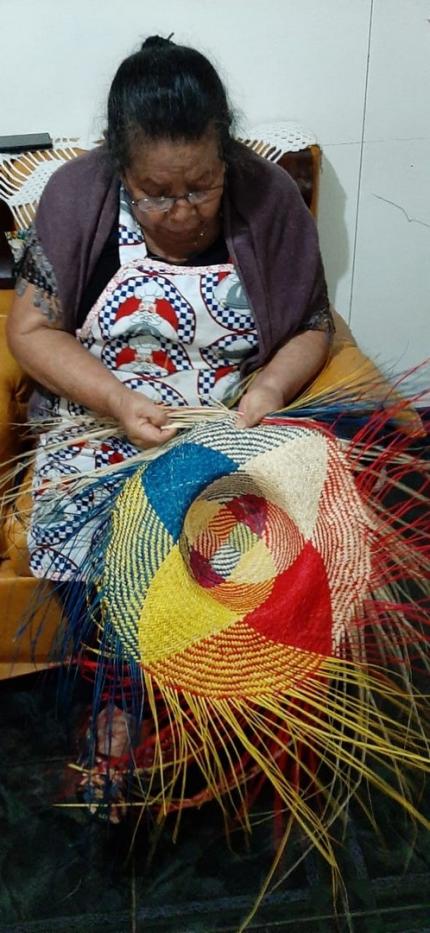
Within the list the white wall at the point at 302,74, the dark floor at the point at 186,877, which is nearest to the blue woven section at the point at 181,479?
the dark floor at the point at 186,877

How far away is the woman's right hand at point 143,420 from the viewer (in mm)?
1243

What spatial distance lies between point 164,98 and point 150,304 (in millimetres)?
323

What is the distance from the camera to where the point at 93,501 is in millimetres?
1305

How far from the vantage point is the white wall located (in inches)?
67.6

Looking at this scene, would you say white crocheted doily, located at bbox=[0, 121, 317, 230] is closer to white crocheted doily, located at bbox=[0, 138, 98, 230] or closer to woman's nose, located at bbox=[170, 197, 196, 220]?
white crocheted doily, located at bbox=[0, 138, 98, 230]

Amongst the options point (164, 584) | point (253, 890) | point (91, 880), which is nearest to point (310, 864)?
point (253, 890)

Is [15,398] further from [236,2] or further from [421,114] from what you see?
[421,114]

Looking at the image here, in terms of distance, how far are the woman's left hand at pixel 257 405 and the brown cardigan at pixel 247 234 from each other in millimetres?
Answer: 117

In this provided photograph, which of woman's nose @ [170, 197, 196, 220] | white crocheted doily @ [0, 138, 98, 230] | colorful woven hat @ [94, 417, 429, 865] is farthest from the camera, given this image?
white crocheted doily @ [0, 138, 98, 230]

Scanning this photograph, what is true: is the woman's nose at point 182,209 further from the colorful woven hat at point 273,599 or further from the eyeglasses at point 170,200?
the colorful woven hat at point 273,599

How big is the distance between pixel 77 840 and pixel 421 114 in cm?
172

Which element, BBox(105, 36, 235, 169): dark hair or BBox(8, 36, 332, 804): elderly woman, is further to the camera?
BBox(8, 36, 332, 804): elderly woman

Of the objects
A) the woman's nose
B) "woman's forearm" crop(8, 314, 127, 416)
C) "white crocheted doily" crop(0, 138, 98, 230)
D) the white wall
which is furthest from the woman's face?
the white wall

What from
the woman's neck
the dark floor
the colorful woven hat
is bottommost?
the dark floor
